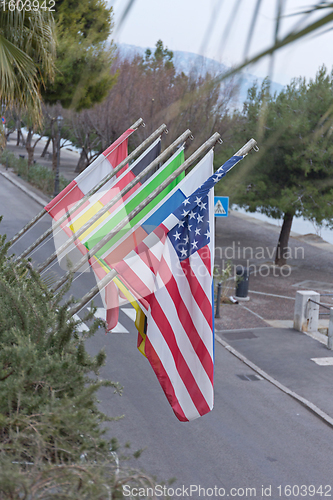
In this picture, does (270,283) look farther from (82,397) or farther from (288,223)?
(82,397)

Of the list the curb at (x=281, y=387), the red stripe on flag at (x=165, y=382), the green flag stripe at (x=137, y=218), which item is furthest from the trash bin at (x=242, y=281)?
the red stripe on flag at (x=165, y=382)

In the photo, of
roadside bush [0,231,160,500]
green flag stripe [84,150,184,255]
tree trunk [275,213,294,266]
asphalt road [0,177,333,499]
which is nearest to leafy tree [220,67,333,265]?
tree trunk [275,213,294,266]

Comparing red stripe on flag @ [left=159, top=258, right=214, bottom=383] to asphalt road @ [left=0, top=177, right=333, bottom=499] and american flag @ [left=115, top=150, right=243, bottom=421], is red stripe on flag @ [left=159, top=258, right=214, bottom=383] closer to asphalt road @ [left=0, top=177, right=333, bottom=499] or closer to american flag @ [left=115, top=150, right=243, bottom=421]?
american flag @ [left=115, top=150, right=243, bottom=421]

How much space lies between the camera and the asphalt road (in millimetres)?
7457

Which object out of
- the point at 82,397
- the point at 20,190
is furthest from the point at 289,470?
the point at 20,190

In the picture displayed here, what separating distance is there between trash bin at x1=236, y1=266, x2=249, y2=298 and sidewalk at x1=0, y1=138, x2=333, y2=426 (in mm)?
383

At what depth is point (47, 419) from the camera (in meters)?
3.36

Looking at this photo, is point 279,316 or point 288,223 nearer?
point 279,316

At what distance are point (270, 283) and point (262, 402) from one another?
898 centimetres

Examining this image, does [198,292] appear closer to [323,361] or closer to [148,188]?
[148,188]

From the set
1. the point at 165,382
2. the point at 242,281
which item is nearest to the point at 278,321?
the point at 242,281

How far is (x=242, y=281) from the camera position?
53.9ft

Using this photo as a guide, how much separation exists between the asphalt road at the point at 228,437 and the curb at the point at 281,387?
11cm

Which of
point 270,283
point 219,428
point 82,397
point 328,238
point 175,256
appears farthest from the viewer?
point 328,238
